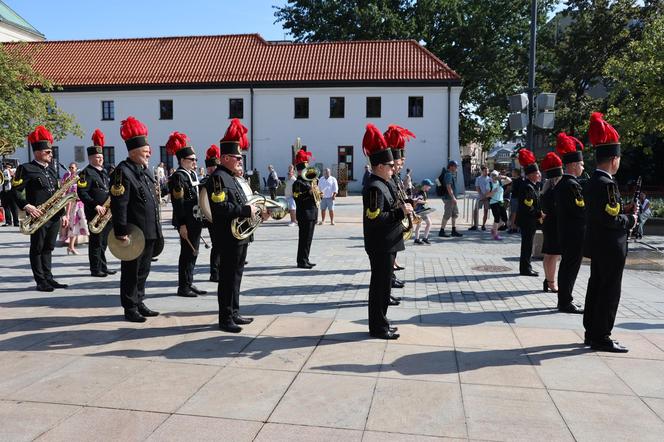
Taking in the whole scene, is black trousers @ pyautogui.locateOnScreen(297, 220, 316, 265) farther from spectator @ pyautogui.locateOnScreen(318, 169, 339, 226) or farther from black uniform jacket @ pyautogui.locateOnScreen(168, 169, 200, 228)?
spectator @ pyautogui.locateOnScreen(318, 169, 339, 226)

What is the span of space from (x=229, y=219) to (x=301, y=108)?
32.0m

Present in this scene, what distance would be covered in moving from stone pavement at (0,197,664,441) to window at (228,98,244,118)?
1175 inches

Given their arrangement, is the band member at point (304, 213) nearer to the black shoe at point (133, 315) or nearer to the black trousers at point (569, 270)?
the black shoe at point (133, 315)

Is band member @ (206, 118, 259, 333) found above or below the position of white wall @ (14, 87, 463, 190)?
below

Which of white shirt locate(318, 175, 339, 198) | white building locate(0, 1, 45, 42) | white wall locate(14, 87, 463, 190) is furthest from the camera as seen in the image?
white building locate(0, 1, 45, 42)

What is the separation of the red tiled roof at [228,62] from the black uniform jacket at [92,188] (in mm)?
28553

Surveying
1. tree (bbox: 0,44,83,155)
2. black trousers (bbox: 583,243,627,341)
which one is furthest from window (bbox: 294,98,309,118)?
black trousers (bbox: 583,243,627,341)

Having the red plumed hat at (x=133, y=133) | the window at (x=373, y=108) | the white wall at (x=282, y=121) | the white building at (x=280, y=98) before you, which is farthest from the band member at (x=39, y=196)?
the window at (x=373, y=108)

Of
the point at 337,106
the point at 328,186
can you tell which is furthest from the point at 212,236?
the point at 337,106

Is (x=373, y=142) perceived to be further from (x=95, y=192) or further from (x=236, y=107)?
(x=236, y=107)

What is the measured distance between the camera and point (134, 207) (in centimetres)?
625

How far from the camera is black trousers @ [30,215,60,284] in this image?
7.75 meters

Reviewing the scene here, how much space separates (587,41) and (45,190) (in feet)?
117

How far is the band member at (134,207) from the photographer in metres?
6.05
